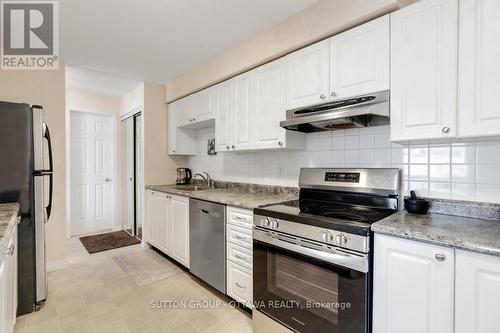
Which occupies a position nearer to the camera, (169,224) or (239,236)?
(239,236)

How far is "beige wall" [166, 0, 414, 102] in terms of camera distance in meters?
1.61

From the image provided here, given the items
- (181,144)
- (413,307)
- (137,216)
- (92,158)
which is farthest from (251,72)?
(92,158)

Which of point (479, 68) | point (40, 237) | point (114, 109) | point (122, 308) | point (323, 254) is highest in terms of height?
point (114, 109)

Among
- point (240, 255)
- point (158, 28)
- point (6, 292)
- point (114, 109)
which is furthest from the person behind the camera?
point (114, 109)

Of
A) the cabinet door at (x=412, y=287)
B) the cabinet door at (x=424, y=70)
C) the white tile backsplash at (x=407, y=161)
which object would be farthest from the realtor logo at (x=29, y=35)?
the cabinet door at (x=412, y=287)

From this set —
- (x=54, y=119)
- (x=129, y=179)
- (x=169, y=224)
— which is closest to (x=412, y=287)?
(x=169, y=224)

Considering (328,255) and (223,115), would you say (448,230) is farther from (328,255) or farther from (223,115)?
(223,115)

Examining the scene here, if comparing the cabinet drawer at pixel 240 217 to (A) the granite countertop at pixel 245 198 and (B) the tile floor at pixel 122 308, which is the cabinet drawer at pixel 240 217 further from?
Answer: (B) the tile floor at pixel 122 308

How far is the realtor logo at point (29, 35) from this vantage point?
191cm

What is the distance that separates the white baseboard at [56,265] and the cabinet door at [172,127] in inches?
72.5

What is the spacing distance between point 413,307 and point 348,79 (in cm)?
137

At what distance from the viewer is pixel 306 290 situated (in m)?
1.52

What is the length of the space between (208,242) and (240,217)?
1.78ft

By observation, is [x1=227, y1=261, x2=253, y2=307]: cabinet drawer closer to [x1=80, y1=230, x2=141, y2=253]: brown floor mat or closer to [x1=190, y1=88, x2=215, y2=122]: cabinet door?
[x1=190, y1=88, x2=215, y2=122]: cabinet door
